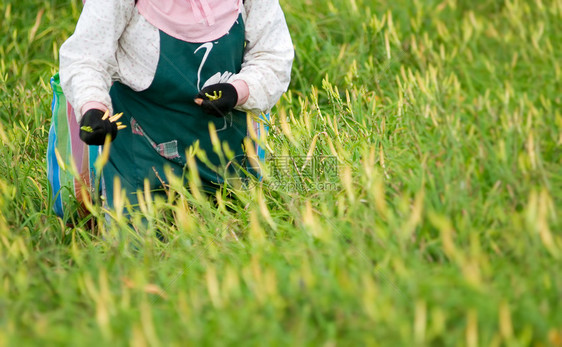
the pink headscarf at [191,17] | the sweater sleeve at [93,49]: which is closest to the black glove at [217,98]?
the pink headscarf at [191,17]

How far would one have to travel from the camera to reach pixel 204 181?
2.35m

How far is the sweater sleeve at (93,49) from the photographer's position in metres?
1.99

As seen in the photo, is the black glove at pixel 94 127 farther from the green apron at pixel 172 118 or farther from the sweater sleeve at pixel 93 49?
the green apron at pixel 172 118

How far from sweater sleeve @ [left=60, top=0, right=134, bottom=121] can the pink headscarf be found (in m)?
0.08

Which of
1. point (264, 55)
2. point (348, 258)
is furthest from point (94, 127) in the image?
point (348, 258)

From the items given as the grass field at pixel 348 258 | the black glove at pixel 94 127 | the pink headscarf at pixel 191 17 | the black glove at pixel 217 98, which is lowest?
the grass field at pixel 348 258

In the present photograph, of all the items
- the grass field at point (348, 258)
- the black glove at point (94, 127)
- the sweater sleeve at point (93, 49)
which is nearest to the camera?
the grass field at point (348, 258)

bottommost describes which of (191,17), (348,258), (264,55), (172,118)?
(348,258)

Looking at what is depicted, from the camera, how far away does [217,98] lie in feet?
6.77

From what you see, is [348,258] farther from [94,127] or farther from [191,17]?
[191,17]

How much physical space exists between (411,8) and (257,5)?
211 centimetres

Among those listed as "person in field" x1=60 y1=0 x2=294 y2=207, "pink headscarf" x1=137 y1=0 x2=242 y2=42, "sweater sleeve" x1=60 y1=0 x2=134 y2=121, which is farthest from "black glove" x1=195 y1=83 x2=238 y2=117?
"sweater sleeve" x1=60 y1=0 x2=134 y2=121

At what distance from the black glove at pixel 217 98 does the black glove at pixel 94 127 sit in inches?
11.9

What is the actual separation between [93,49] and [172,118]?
0.34 m
